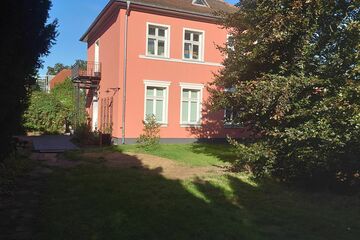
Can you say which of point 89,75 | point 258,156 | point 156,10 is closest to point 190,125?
point 156,10

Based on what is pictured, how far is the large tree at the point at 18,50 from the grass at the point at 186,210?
1.67m

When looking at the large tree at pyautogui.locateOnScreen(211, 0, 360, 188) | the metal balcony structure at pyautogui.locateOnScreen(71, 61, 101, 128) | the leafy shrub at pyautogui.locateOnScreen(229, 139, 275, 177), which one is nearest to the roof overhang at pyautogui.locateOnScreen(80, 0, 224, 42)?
the metal balcony structure at pyautogui.locateOnScreen(71, 61, 101, 128)

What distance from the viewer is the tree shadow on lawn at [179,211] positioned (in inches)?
247

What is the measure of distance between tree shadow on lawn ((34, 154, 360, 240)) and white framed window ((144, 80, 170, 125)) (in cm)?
1048

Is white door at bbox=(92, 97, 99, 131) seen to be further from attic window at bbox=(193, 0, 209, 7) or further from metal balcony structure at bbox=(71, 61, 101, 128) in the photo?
attic window at bbox=(193, 0, 209, 7)

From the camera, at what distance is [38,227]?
6.23 m

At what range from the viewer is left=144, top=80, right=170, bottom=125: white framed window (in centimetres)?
2122

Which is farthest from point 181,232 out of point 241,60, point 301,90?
point 241,60

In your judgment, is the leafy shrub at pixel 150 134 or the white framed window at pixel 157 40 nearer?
the leafy shrub at pixel 150 134

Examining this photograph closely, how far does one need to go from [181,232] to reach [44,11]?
428 cm

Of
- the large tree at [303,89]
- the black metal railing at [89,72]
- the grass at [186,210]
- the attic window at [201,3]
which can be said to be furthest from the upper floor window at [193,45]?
the grass at [186,210]

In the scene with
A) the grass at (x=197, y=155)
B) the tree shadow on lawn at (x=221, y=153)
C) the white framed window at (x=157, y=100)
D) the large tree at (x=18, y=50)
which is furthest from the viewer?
the white framed window at (x=157, y=100)

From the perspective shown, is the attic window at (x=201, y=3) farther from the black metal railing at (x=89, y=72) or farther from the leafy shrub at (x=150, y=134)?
the leafy shrub at (x=150, y=134)

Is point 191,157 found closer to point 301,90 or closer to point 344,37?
point 301,90
